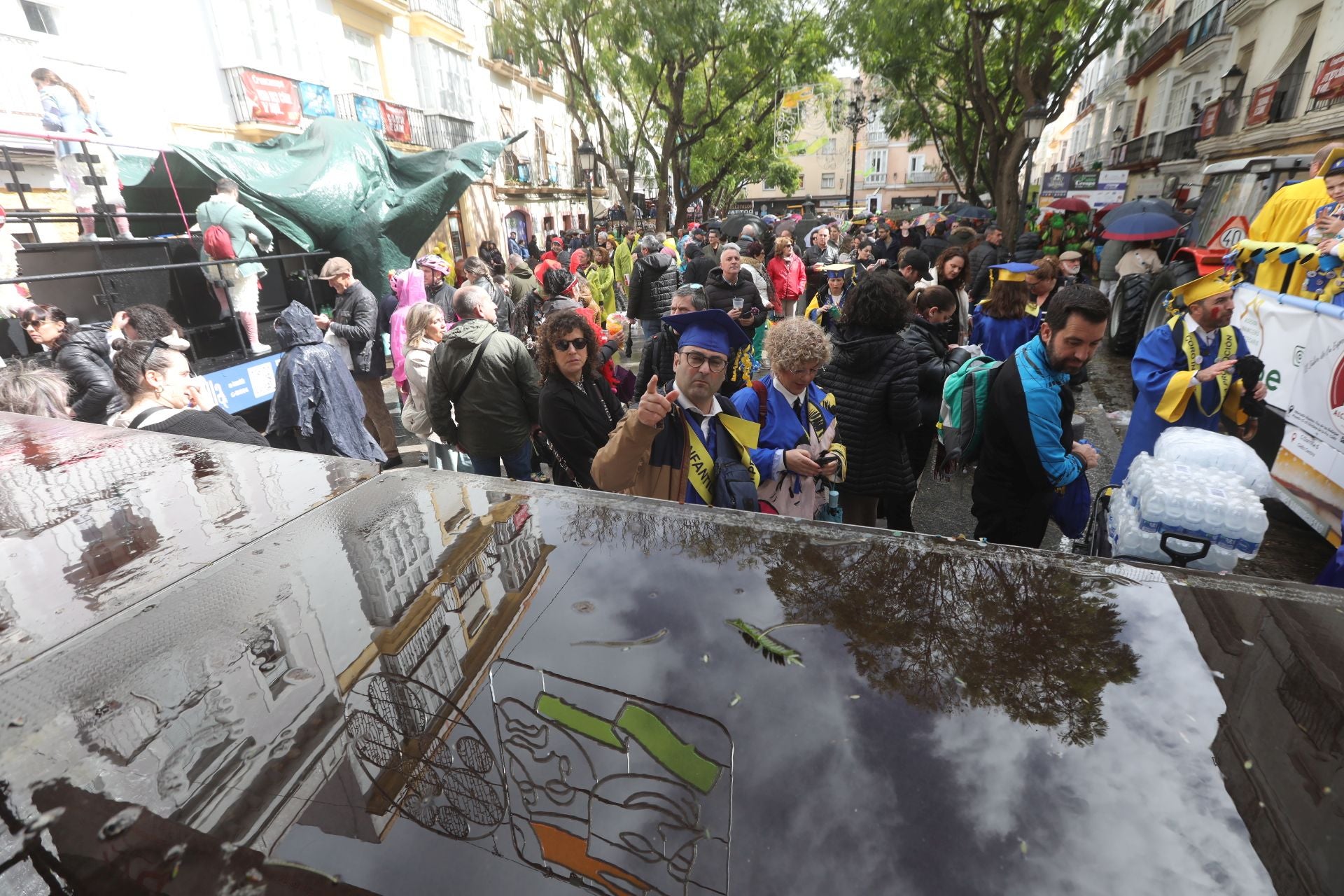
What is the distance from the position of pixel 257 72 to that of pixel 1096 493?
1658 cm

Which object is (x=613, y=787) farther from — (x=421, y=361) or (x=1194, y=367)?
(x=421, y=361)

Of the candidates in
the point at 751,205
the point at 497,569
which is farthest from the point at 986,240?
the point at 751,205

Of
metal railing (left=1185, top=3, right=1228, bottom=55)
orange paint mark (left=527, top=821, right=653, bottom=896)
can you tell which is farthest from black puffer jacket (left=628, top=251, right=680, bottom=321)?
metal railing (left=1185, top=3, right=1228, bottom=55)

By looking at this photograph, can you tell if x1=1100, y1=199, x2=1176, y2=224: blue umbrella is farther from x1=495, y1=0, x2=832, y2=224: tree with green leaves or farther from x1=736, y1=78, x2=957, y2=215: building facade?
x1=736, y1=78, x2=957, y2=215: building facade

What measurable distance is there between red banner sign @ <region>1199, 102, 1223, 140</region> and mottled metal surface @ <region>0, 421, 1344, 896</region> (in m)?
26.9

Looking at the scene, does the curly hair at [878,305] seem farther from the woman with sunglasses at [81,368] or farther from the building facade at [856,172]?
the building facade at [856,172]

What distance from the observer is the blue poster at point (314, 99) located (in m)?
14.5

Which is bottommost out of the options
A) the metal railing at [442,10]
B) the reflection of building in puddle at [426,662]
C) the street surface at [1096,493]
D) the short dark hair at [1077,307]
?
the street surface at [1096,493]

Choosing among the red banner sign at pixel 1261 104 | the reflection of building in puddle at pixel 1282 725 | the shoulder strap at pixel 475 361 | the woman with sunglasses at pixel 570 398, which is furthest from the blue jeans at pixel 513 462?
the red banner sign at pixel 1261 104

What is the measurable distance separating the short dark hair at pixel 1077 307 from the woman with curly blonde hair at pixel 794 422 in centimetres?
97

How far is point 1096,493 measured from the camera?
5.00 metres

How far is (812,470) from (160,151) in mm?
8185

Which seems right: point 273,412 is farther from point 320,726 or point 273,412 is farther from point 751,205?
point 751,205

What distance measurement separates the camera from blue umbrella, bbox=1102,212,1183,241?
9375mm
